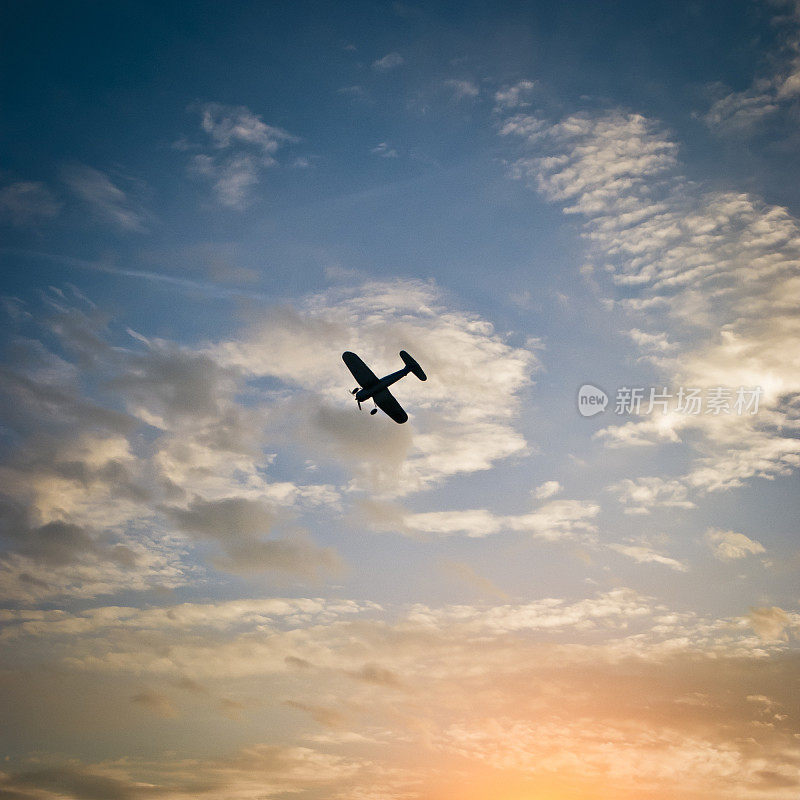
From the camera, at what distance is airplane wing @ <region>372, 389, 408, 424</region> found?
11050 cm

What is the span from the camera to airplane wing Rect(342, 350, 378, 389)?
10919cm

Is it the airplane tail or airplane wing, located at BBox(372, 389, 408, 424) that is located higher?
the airplane tail

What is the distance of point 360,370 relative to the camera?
360ft

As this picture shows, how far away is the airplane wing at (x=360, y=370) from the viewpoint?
10919 cm

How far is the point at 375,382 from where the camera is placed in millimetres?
109875

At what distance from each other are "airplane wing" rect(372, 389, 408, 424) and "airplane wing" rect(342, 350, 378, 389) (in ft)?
8.39

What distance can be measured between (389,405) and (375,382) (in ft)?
16.0

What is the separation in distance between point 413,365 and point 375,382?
25.8 ft

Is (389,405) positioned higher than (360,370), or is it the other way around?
(360,370)

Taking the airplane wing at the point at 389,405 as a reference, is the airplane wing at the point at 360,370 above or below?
above

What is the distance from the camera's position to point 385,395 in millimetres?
110625

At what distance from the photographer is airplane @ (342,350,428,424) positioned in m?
109

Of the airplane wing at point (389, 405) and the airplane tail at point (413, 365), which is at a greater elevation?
the airplane tail at point (413, 365)

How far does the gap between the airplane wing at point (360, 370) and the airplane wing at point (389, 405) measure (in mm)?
2558
